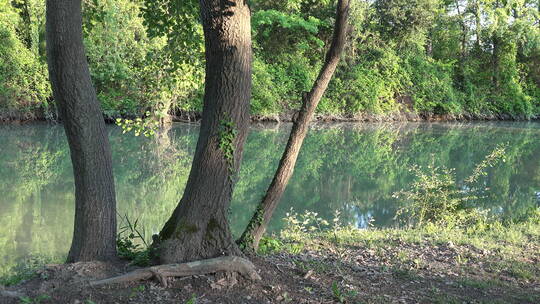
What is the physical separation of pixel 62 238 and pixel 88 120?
4.10m

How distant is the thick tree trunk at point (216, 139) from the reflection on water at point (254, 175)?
2.65 m

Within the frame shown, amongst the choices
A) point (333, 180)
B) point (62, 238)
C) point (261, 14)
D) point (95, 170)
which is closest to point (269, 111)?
point (261, 14)

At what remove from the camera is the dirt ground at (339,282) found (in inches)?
147

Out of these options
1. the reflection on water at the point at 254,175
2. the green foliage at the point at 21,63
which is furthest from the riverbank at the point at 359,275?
the green foliage at the point at 21,63

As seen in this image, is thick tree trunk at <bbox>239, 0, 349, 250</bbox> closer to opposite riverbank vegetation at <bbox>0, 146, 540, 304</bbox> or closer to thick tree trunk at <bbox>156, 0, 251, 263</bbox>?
opposite riverbank vegetation at <bbox>0, 146, 540, 304</bbox>

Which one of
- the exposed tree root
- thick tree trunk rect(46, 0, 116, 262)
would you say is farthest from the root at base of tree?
thick tree trunk rect(46, 0, 116, 262)

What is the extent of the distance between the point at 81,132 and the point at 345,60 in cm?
2908

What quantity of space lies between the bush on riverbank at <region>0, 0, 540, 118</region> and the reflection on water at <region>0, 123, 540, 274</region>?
85.3 inches

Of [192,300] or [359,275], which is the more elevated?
[192,300]

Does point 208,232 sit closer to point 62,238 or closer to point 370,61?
point 62,238

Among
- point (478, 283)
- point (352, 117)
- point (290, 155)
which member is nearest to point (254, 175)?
point (290, 155)

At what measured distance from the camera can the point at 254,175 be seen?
13641 millimetres

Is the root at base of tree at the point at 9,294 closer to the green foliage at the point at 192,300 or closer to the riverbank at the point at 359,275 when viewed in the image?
the riverbank at the point at 359,275

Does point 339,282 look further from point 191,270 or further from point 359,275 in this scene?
point 191,270
